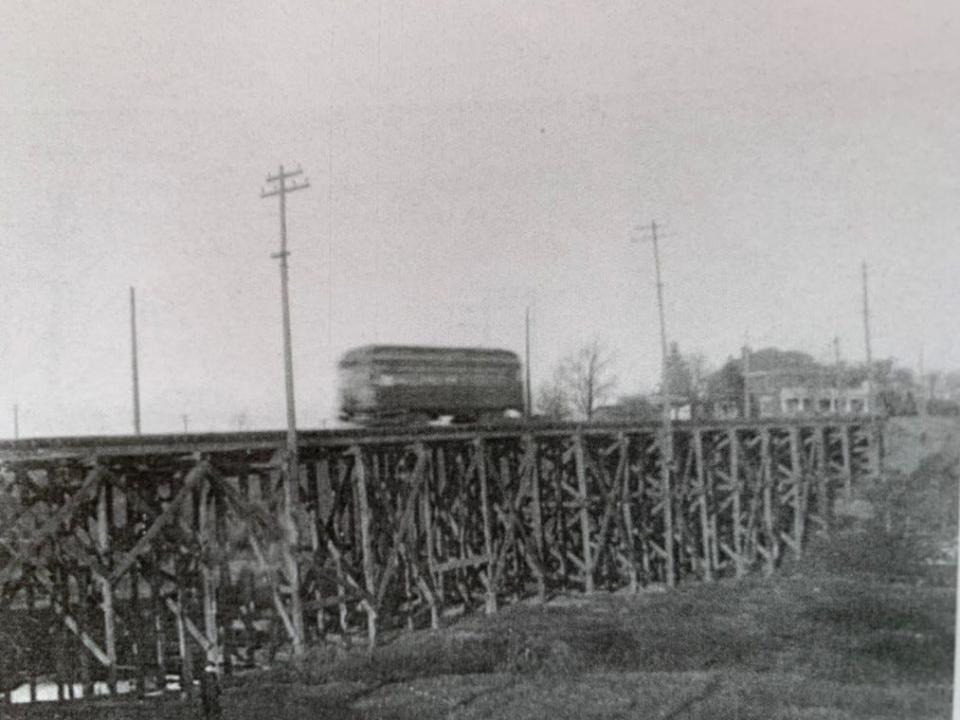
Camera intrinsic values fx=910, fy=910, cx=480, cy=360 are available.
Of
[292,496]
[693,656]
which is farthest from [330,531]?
[693,656]

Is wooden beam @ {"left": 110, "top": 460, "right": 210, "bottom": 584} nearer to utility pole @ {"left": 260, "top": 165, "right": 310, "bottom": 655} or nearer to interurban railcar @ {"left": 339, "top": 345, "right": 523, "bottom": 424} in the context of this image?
utility pole @ {"left": 260, "top": 165, "right": 310, "bottom": 655}

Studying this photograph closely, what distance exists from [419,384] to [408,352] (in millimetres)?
648

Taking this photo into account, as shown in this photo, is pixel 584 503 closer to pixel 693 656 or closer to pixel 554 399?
pixel 693 656

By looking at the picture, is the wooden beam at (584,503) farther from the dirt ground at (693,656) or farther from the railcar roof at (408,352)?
the railcar roof at (408,352)

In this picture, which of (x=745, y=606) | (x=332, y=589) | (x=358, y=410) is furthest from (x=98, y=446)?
(x=745, y=606)

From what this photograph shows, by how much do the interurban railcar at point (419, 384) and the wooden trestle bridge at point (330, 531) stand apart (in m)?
1.61

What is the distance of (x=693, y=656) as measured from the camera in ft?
37.1

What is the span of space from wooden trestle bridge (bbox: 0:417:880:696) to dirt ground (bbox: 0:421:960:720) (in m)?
0.94

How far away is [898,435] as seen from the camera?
2028 centimetres

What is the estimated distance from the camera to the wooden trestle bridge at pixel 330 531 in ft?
33.4

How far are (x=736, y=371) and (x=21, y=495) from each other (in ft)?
121

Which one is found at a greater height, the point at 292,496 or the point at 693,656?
the point at 292,496

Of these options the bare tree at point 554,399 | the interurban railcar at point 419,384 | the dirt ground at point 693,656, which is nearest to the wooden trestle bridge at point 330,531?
the dirt ground at point 693,656

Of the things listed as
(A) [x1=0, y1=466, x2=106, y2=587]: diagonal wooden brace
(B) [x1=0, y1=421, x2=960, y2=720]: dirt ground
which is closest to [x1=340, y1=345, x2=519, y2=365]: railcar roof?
(B) [x1=0, y1=421, x2=960, y2=720]: dirt ground
